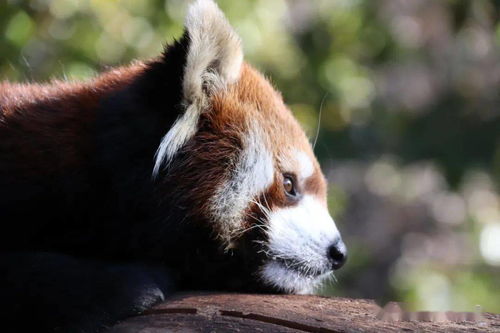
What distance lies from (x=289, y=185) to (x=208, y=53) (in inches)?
18.9

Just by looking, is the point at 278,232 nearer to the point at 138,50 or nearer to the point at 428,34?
the point at 138,50

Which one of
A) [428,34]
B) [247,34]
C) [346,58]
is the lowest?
[247,34]

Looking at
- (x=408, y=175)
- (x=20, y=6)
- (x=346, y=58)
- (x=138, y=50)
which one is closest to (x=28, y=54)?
(x=20, y=6)

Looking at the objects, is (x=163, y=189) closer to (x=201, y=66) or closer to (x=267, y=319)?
(x=201, y=66)

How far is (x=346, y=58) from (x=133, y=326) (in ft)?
12.9

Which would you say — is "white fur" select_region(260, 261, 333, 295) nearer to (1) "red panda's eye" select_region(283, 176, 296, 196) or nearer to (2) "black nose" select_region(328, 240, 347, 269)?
(2) "black nose" select_region(328, 240, 347, 269)

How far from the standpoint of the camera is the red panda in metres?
2.33

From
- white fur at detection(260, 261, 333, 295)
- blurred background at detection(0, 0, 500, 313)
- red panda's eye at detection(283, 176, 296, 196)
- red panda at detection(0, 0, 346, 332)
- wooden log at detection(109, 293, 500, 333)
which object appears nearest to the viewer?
wooden log at detection(109, 293, 500, 333)

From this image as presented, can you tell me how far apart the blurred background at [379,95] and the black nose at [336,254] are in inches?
55.4

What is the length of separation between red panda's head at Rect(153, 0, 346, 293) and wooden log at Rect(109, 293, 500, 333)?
0.82 ft

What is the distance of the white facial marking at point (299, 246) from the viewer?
8.16 ft

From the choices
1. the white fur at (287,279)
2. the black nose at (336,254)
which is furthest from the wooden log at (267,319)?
the black nose at (336,254)

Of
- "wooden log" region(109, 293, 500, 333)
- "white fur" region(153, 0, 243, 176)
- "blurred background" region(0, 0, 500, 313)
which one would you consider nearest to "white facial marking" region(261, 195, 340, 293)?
"wooden log" region(109, 293, 500, 333)

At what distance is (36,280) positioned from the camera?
2143 millimetres
